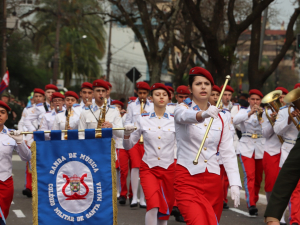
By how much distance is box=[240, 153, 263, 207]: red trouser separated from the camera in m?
8.95

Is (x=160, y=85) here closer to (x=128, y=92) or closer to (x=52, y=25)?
(x=52, y=25)

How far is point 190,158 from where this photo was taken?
16.6ft

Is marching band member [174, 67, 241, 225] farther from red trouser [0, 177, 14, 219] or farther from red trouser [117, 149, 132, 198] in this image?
red trouser [117, 149, 132, 198]

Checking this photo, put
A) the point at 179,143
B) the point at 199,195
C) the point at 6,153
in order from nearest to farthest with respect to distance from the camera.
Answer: the point at 199,195, the point at 179,143, the point at 6,153

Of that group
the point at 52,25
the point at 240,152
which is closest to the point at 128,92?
the point at 52,25

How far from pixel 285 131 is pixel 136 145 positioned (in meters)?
3.26

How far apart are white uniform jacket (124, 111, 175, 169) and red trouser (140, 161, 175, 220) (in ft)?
0.27

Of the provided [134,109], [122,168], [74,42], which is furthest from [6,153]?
[74,42]

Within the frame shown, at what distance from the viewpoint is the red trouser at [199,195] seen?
477cm

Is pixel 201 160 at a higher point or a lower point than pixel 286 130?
lower

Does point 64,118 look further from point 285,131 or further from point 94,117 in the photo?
point 285,131

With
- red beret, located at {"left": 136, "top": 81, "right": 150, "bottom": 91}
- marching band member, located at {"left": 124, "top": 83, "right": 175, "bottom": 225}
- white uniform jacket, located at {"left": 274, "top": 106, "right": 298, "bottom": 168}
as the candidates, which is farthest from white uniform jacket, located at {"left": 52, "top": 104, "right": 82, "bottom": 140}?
white uniform jacket, located at {"left": 274, "top": 106, "right": 298, "bottom": 168}

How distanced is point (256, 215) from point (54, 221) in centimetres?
443

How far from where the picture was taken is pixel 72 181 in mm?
5695
